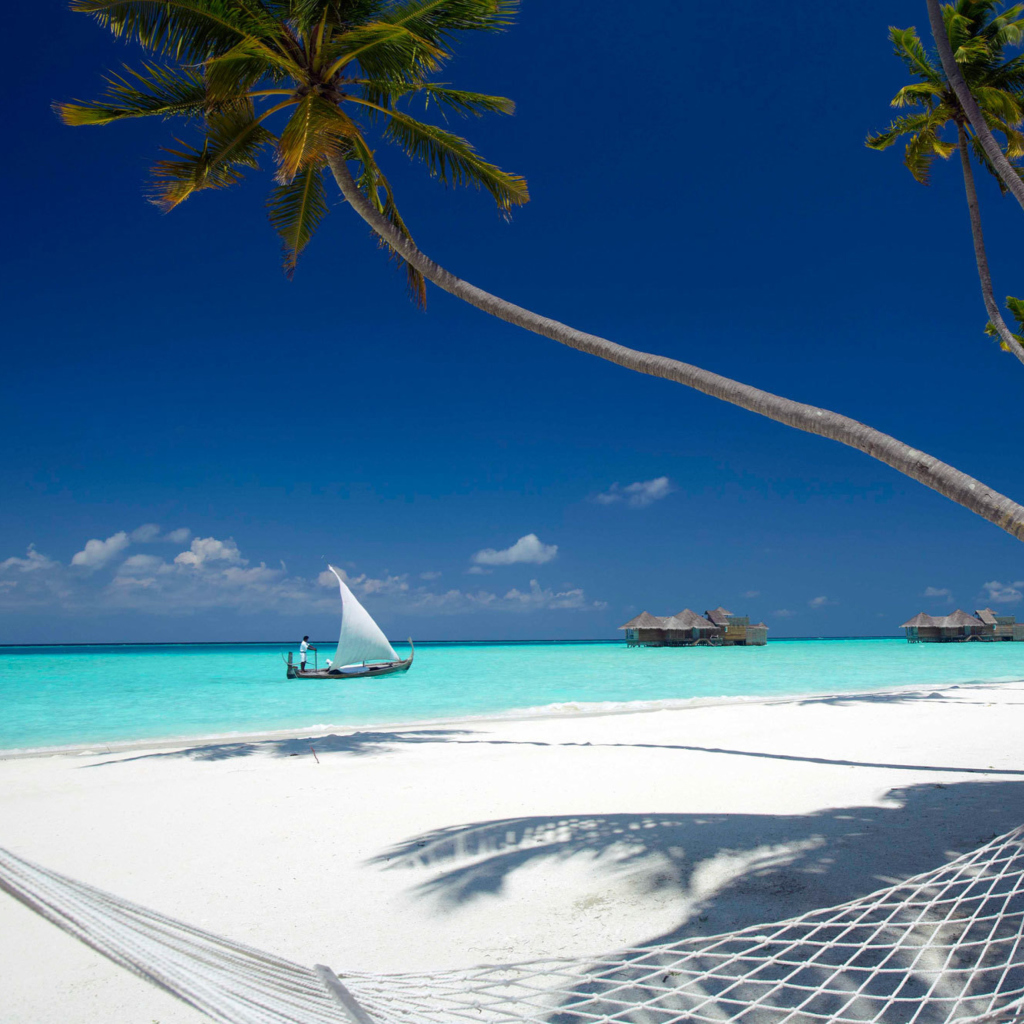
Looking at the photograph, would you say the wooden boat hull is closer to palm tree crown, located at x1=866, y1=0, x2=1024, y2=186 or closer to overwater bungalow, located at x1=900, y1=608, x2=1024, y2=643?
palm tree crown, located at x1=866, y1=0, x2=1024, y2=186

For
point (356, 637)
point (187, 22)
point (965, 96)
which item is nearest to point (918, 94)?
point (965, 96)

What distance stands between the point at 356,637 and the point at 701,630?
33.8 m

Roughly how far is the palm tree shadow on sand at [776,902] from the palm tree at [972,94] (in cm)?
512

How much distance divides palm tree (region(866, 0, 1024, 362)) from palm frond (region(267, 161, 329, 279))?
6.67m

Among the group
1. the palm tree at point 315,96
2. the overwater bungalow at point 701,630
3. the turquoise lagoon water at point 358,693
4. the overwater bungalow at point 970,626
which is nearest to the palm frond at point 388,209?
the palm tree at point 315,96

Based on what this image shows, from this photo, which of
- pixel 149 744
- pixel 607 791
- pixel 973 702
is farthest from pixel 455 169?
pixel 973 702

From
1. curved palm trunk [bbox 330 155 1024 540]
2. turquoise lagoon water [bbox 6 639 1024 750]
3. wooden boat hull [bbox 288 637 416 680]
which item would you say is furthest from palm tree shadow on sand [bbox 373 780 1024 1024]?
wooden boat hull [bbox 288 637 416 680]

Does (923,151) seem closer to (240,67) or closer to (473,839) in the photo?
(240,67)

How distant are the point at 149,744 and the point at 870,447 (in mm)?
11119

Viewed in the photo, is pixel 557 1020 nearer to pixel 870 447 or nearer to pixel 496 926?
pixel 496 926

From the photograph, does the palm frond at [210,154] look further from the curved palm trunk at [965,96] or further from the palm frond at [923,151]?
the palm frond at [923,151]

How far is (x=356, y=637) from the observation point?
20.8 m

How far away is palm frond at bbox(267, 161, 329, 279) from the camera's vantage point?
6828 mm

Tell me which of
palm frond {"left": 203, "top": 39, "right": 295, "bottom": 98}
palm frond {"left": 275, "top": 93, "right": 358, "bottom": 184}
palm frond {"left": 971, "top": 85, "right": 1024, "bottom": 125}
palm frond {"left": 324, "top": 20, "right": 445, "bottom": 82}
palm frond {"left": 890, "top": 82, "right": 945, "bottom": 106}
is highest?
palm frond {"left": 890, "top": 82, "right": 945, "bottom": 106}
